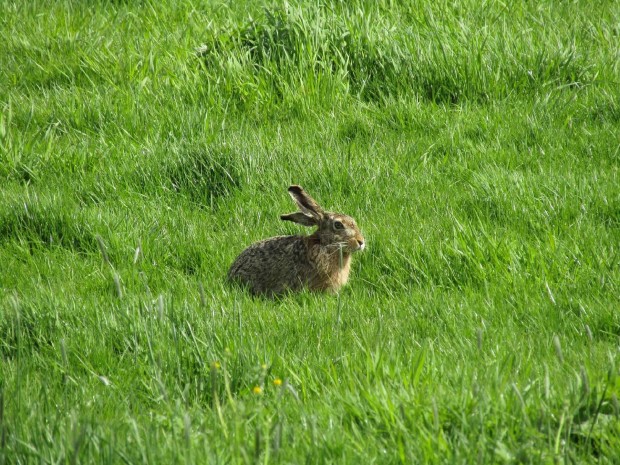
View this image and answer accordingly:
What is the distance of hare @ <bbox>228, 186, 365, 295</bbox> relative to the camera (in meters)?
5.73

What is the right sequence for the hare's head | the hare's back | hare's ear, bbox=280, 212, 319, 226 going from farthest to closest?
hare's ear, bbox=280, 212, 319, 226, the hare's head, the hare's back

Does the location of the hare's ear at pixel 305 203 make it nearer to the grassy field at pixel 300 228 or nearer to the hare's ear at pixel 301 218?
the hare's ear at pixel 301 218

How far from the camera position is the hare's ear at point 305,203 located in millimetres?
6023

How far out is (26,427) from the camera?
3355 millimetres

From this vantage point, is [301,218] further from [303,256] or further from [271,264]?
[271,264]

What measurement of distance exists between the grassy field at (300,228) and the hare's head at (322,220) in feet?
0.67

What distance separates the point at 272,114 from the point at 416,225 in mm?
2168

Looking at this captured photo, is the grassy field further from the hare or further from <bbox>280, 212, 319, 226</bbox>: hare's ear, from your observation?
<bbox>280, 212, 319, 226</bbox>: hare's ear

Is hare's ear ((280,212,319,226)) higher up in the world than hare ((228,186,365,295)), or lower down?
higher up

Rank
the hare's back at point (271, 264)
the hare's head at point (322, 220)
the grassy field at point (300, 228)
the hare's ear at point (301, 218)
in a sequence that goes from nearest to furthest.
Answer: the grassy field at point (300, 228), the hare's back at point (271, 264), the hare's head at point (322, 220), the hare's ear at point (301, 218)

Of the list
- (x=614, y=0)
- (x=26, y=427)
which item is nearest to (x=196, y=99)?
(x=614, y=0)

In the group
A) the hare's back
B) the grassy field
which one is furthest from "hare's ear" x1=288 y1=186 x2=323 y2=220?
the grassy field

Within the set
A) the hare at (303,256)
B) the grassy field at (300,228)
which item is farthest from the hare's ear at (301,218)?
the grassy field at (300,228)

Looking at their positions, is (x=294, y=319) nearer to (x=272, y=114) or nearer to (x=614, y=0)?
(x=272, y=114)
